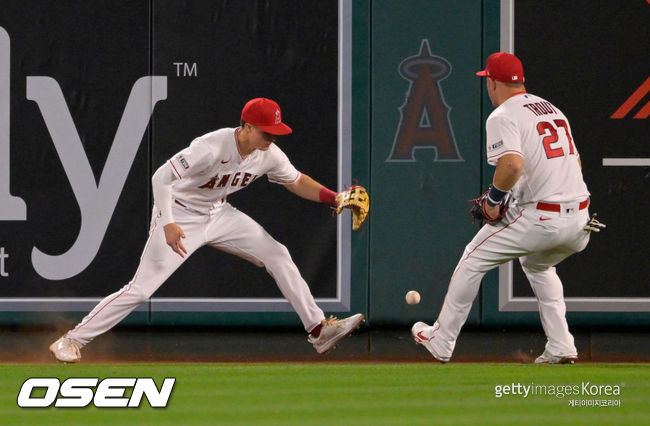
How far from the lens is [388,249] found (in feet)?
24.3

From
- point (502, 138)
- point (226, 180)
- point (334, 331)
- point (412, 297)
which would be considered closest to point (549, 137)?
point (502, 138)

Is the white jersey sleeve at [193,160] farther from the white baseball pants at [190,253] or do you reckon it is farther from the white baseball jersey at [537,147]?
the white baseball jersey at [537,147]

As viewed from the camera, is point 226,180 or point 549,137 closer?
point 549,137

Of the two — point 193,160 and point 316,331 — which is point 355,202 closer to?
point 316,331

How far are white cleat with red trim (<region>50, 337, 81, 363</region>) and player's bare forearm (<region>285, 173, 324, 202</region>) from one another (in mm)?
1659

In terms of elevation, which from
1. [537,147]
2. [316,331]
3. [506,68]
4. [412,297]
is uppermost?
[506,68]

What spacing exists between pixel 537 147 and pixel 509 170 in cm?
27

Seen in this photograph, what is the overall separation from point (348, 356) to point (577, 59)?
2.63 meters

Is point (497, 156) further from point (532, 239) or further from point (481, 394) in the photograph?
point (481, 394)

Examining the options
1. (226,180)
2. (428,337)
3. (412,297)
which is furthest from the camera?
(412,297)

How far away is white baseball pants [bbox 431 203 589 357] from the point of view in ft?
19.9

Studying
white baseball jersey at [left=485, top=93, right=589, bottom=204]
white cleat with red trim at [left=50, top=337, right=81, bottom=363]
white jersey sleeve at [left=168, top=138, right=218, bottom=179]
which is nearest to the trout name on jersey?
white jersey sleeve at [left=168, top=138, right=218, bottom=179]

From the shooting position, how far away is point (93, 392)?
5.11 metres

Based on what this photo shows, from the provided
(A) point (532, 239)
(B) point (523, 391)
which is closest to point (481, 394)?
(B) point (523, 391)
